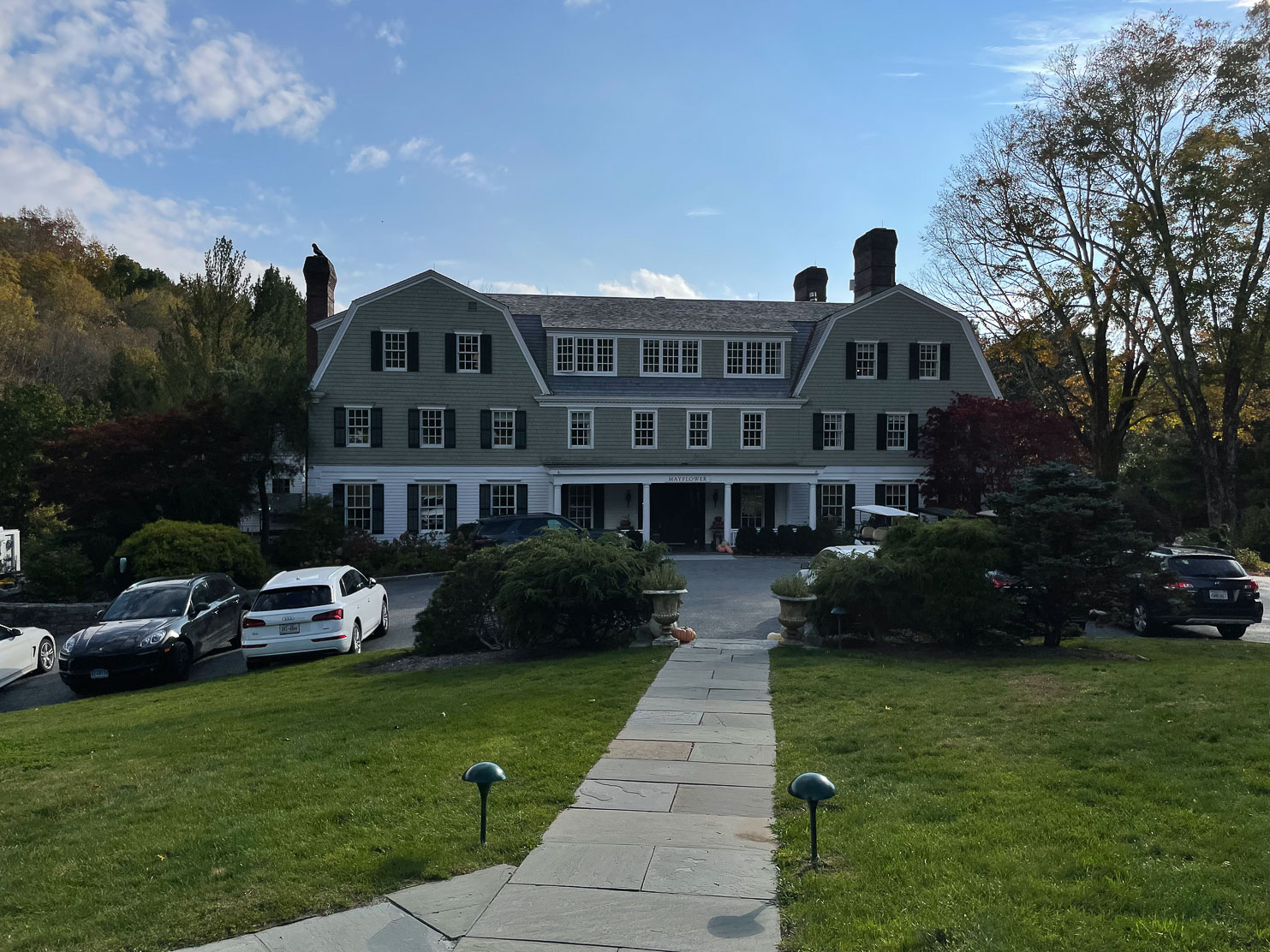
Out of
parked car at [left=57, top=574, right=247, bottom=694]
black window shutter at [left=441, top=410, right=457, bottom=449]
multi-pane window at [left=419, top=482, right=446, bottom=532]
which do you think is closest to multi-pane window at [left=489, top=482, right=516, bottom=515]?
multi-pane window at [left=419, top=482, right=446, bottom=532]

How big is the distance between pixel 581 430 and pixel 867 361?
37.0 ft

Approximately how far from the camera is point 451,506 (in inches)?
1266

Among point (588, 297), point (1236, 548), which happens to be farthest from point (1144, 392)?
point (588, 297)

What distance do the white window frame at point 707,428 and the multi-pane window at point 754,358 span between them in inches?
80.3

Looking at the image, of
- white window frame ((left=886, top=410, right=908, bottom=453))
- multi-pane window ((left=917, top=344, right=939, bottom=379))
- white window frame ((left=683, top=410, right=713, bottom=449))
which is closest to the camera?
white window frame ((left=683, top=410, right=713, bottom=449))

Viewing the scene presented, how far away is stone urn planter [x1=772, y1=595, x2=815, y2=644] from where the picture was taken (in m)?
13.7

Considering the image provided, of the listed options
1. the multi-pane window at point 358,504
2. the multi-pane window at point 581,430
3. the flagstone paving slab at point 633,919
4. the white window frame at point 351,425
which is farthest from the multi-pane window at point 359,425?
the flagstone paving slab at point 633,919

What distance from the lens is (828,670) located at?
1123cm

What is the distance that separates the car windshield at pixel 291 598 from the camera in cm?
1466

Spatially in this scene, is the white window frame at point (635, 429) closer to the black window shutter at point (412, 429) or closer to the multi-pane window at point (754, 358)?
the multi-pane window at point (754, 358)

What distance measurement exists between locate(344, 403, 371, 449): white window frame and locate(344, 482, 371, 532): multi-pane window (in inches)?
54.1

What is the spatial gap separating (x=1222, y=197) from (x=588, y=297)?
22651 mm

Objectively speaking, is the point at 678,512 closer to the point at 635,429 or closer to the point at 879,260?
the point at 635,429

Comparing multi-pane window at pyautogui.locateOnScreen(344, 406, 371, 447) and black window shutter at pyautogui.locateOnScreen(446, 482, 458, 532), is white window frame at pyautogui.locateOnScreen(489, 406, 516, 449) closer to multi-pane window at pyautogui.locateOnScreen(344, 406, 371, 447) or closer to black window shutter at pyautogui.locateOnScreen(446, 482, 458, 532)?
black window shutter at pyautogui.locateOnScreen(446, 482, 458, 532)
